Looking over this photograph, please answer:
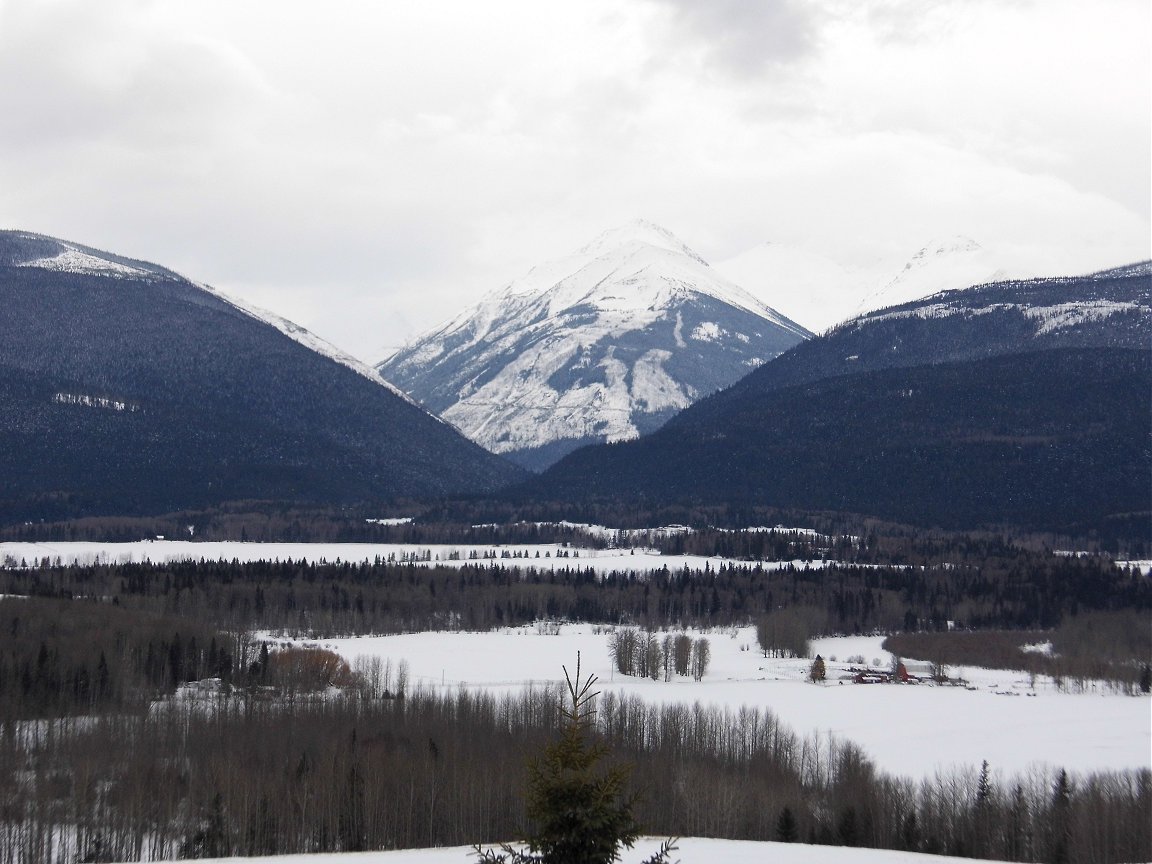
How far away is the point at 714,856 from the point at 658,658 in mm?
85835

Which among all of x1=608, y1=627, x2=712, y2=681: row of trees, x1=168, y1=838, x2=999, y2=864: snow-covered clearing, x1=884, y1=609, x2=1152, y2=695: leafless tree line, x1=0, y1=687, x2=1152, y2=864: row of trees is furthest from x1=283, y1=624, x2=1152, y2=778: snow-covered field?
x1=168, y1=838, x2=999, y2=864: snow-covered clearing

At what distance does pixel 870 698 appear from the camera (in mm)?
141250

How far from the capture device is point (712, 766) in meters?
99.3

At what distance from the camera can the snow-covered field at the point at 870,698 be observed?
111125 mm

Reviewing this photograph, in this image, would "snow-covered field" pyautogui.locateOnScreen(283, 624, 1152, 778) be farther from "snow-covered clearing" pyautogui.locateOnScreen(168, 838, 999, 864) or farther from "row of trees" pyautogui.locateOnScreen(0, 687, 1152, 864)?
"snow-covered clearing" pyautogui.locateOnScreen(168, 838, 999, 864)

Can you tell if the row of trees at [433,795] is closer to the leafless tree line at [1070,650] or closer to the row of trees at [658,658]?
the row of trees at [658,658]

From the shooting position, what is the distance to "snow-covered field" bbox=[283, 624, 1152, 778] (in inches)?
4375

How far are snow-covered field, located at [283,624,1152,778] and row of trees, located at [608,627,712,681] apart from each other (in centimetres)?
270

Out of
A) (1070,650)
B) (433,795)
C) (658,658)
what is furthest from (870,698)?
(433,795)

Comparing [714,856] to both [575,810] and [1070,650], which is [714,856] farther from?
[1070,650]

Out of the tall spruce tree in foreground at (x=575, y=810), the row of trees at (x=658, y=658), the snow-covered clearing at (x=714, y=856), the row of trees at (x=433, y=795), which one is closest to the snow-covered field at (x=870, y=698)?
the row of trees at (x=658, y=658)

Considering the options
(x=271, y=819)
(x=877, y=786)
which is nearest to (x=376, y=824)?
(x=271, y=819)

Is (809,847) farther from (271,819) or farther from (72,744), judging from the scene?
(72,744)

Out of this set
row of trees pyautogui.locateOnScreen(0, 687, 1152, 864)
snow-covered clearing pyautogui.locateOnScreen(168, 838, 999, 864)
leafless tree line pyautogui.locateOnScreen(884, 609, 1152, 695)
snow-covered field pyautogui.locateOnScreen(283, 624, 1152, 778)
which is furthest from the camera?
leafless tree line pyautogui.locateOnScreen(884, 609, 1152, 695)
